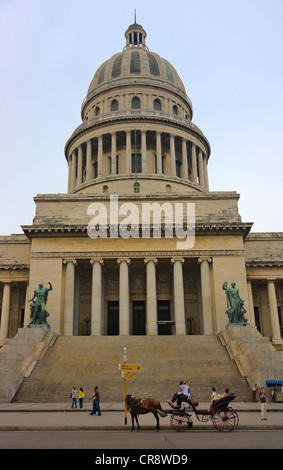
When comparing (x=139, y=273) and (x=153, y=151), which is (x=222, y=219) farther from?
(x=153, y=151)

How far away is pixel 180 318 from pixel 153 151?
2592 cm

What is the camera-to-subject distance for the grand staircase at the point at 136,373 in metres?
24.7

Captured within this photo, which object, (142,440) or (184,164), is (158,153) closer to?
(184,164)

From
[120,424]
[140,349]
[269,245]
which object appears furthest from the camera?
[269,245]

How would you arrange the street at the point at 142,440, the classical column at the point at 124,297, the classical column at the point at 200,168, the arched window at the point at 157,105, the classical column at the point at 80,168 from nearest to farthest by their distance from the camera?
the street at the point at 142,440 < the classical column at the point at 124,297 < the classical column at the point at 80,168 < the classical column at the point at 200,168 < the arched window at the point at 157,105

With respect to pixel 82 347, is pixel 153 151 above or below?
above

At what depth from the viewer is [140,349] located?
102ft

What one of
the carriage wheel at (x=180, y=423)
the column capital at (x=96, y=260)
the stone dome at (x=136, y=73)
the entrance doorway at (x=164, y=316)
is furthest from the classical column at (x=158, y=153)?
the carriage wheel at (x=180, y=423)

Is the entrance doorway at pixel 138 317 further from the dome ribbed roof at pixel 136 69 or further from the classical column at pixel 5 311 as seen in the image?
the dome ribbed roof at pixel 136 69

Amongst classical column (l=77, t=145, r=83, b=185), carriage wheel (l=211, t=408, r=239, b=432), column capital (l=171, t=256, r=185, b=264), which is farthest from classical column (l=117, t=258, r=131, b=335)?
carriage wheel (l=211, t=408, r=239, b=432)

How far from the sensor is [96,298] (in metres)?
39.5

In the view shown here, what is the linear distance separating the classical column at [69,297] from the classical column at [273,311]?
18293 millimetres

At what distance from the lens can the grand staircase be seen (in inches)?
974
